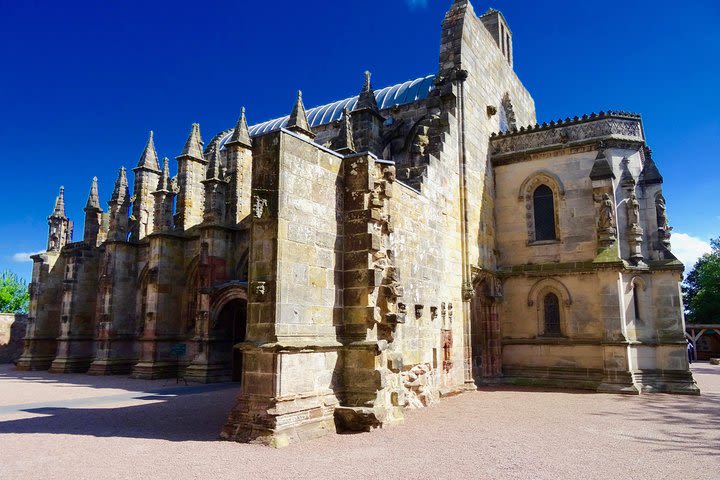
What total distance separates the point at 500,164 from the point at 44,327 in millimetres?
23009

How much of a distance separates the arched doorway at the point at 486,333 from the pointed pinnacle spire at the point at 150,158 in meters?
16.8

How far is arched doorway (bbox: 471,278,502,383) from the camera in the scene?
16.4 metres

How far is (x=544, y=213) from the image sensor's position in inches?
688

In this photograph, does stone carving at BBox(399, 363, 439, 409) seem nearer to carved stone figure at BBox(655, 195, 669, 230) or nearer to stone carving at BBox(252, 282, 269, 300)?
stone carving at BBox(252, 282, 269, 300)

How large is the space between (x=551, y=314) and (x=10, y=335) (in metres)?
30.5

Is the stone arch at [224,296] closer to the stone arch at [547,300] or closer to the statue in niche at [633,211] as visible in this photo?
the stone arch at [547,300]

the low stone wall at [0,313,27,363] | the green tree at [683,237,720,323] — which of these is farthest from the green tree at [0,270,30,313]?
the green tree at [683,237,720,323]

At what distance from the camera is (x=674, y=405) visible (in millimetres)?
12398

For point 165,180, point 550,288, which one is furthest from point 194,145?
point 550,288

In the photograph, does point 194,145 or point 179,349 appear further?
point 194,145

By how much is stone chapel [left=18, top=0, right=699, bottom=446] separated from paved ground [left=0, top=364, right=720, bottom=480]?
32.4 inches

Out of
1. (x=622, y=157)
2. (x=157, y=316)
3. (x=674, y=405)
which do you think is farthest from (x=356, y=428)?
(x=157, y=316)

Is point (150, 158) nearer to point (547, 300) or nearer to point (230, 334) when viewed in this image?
point (230, 334)

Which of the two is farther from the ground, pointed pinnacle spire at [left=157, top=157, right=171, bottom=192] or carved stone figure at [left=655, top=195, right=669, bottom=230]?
pointed pinnacle spire at [left=157, top=157, right=171, bottom=192]
